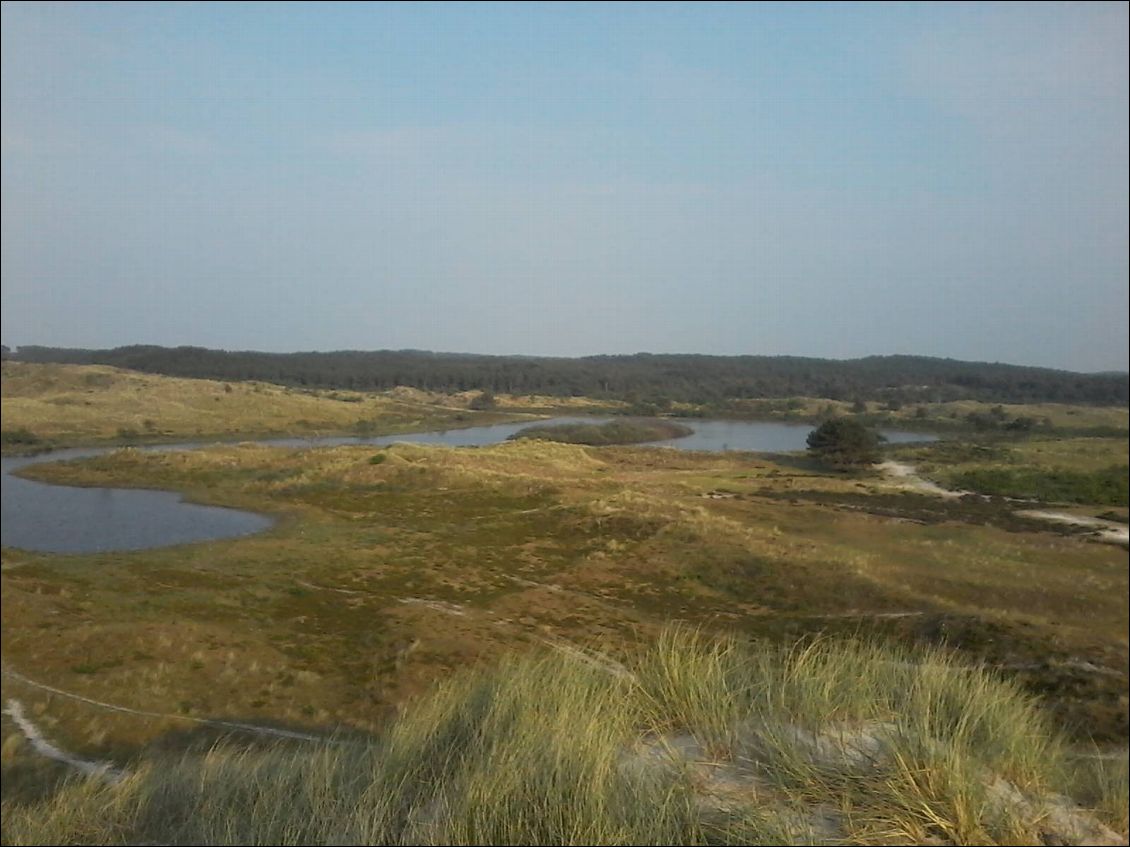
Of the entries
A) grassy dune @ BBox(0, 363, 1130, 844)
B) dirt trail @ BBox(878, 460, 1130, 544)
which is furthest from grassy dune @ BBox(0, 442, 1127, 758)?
dirt trail @ BBox(878, 460, 1130, 544)

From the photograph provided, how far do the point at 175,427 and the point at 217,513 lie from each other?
20.6 m

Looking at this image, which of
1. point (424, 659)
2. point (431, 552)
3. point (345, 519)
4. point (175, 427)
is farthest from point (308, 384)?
point (424, 659)

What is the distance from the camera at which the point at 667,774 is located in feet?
10.0

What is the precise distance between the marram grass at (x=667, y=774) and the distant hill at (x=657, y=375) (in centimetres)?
1877

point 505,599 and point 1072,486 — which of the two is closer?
point 505,599

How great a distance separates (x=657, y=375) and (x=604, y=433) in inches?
1871

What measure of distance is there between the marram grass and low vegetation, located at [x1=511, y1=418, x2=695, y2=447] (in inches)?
1655

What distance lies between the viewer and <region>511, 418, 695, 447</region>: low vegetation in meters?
49.2

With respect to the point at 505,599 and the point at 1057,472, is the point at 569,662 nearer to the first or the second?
the point at 505,599

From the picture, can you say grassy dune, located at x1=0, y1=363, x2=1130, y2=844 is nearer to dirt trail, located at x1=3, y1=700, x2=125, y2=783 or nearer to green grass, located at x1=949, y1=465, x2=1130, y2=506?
dirt trail, located at x1=3, y1=700, x2=125, y2=783

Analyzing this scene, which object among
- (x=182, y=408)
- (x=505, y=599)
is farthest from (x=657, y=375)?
(x=505, y=599)

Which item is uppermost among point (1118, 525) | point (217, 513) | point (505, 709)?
point (505, 709)

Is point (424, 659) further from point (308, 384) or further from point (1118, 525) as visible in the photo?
point (308, 384)

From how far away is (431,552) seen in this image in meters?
14.9
